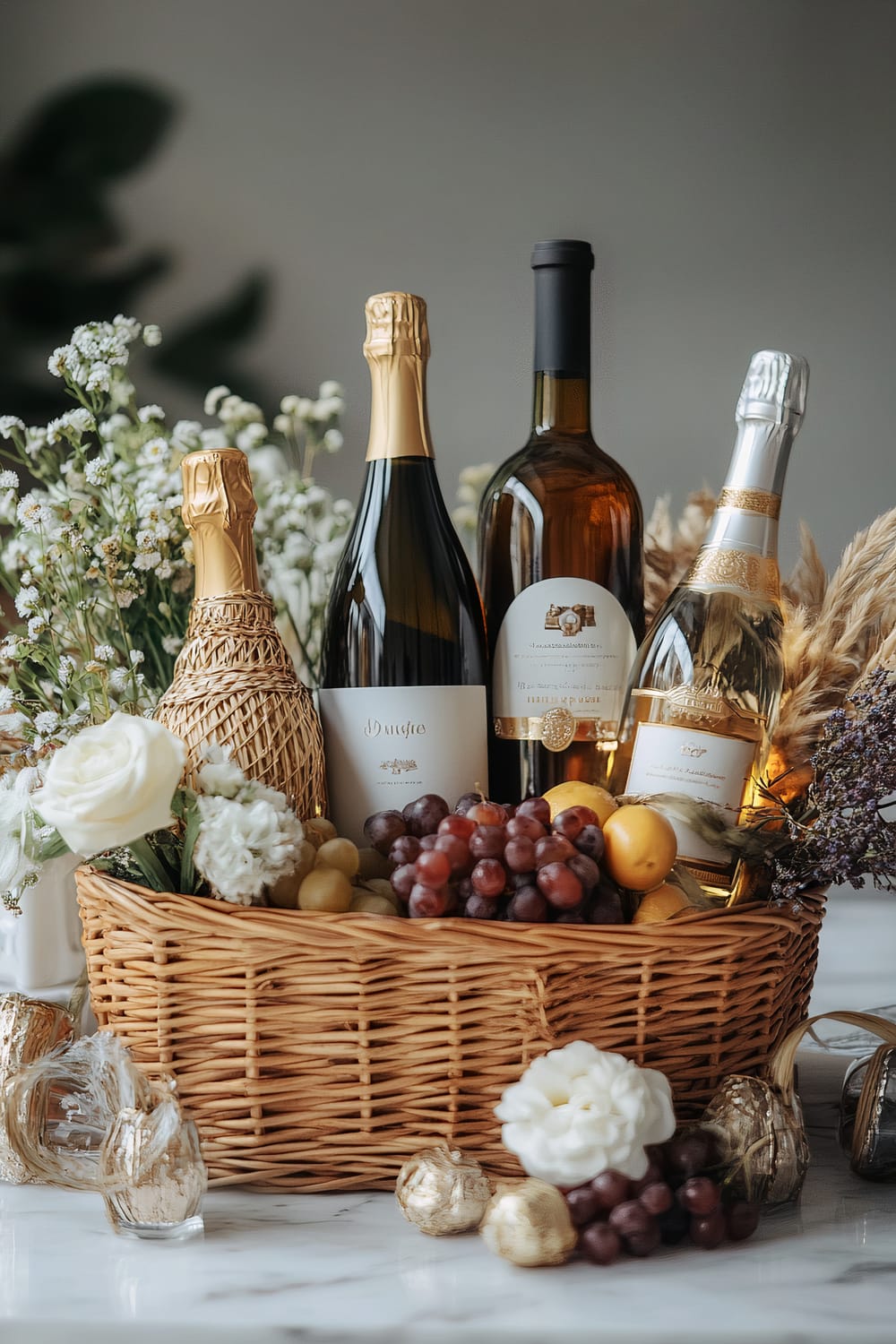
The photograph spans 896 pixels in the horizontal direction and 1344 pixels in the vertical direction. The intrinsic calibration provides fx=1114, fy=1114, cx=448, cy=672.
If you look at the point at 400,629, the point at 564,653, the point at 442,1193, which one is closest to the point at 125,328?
the point at 400,629

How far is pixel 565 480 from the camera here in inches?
32.9

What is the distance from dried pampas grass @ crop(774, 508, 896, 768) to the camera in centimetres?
77

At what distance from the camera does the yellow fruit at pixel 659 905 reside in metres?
0.61

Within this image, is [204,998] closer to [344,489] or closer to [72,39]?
[344,489]

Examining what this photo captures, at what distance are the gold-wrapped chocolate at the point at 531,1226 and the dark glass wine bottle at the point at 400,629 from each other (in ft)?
0.90

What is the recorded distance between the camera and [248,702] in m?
0.69

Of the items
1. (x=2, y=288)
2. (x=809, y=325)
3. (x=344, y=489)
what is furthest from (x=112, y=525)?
(x=809, y=325)

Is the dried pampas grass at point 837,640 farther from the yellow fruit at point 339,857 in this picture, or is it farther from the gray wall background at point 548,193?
the gray wall background at point 548,193

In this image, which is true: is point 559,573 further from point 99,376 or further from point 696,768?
point 99,376

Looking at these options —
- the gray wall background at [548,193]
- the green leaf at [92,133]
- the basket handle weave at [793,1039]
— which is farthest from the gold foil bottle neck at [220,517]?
the green leaf at [92,133]

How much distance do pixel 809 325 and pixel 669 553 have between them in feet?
2.95

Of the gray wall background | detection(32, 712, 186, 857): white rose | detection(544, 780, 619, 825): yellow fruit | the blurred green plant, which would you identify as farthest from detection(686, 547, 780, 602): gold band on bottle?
the blurred green plant

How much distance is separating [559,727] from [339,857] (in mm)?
224

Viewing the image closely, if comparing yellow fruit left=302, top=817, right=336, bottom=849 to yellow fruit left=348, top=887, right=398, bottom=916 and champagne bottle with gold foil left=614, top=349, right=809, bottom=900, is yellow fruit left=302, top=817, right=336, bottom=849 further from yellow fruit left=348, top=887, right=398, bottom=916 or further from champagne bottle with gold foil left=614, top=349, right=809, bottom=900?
champagne bottle with gold foil left=614, top=349, right=809, bottom=900
